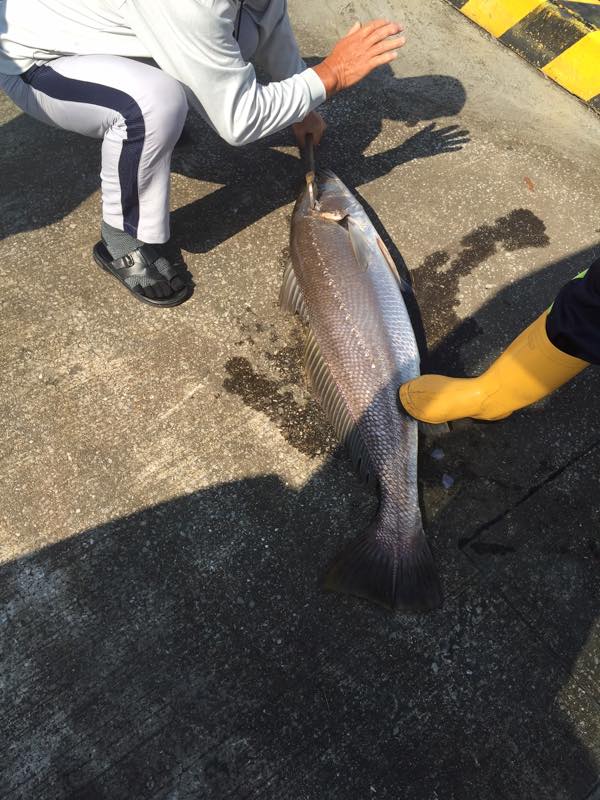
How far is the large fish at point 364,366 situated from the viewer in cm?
233

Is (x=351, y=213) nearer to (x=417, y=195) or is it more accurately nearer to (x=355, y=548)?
(x=417, y=195)

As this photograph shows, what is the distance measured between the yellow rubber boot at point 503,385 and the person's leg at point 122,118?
1.55 meters

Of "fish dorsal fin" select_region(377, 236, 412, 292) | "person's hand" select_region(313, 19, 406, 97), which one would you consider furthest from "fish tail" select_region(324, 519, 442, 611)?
"person's hand" select_region(313, 19, 406, 97)

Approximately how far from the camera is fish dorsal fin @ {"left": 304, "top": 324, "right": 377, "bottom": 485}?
259cm

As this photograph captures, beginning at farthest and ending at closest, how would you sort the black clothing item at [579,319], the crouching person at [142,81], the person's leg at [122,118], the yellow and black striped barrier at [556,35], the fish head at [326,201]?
1. the yellow and black striped barrier at [556,35]
2. the fish head at [326,201]
3. the person's leg at [122,118]
4. the crouching person at [142,81]
5. the black clothing item at [579,319]

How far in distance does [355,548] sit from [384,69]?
359 cm

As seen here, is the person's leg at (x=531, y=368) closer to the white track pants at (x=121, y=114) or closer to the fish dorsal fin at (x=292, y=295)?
the fish dorsal fin at (x=292, y=295)

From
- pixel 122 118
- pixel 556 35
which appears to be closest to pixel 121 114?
pixel 122 118

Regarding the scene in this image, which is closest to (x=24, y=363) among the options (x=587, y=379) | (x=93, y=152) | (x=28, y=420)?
(x=28, y=420)

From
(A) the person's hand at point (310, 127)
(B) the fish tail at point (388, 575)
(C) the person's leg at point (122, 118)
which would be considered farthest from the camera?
(A) the person's hand at point (310, 127)

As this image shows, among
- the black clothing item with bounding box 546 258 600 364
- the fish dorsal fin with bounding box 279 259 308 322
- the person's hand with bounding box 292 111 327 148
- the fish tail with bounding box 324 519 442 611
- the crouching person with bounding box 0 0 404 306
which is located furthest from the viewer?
the person's hand with bounding box 292 111 327 148

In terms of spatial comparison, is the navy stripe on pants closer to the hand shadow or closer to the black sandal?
the black sandal

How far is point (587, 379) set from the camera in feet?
9.62

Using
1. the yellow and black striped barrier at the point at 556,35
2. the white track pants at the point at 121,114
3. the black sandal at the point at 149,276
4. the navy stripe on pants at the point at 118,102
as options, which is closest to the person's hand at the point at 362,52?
the white track pants at the point at 121,114
